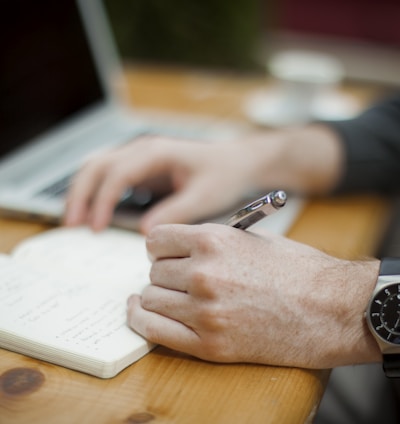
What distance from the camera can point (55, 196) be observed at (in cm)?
91

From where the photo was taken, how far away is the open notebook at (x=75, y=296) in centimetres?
57

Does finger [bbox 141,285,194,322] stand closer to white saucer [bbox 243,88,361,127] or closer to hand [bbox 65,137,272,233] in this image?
hand [bbox 65,137,272,233]

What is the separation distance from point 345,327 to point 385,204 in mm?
461

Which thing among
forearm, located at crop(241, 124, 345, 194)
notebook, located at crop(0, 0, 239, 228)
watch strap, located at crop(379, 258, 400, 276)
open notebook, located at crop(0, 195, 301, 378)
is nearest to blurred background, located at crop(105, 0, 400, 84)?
notebook, located at crop(0, 0, 239, 228)

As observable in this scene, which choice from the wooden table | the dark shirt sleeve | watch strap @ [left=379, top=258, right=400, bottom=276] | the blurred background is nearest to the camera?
the wooden table

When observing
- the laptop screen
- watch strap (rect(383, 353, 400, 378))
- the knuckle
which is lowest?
watch strap (rect(383, 353, 400, 378))

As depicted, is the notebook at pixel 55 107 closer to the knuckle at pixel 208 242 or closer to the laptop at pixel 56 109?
the laptop at pixel 56 109

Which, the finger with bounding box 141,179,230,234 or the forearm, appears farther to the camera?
the forearm

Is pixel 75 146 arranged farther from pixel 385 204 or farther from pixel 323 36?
pixel 323 36

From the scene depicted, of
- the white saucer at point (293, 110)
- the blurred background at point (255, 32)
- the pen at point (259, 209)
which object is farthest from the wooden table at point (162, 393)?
the blurred background at point (255, 32)

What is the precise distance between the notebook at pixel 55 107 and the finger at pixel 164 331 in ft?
0.82

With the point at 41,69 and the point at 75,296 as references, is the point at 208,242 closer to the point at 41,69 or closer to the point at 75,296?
the point at 75,296

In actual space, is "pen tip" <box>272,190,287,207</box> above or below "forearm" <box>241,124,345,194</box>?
above

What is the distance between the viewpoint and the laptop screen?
1.00 metres
